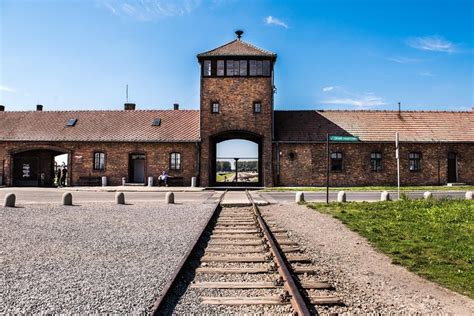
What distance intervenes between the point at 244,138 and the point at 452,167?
16309 mm

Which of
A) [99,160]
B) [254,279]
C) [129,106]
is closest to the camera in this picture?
[254,279]

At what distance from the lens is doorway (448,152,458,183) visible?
29734mm

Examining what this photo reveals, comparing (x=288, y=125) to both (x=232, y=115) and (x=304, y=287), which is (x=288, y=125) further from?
(x=304, y=287)

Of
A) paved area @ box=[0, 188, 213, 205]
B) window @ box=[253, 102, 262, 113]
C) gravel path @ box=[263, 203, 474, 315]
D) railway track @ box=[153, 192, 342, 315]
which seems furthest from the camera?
window @ box=[253, 102, 262, 113]

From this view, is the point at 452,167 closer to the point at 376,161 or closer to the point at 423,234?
the point at 376,161

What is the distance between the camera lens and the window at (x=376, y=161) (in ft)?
95.2

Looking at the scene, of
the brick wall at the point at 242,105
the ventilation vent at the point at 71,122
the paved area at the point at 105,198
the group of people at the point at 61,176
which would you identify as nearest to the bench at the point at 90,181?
the group of people at the point at 61,176

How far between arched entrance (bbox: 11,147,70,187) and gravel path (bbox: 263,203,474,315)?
27.8 meters

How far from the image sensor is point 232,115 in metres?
28.1

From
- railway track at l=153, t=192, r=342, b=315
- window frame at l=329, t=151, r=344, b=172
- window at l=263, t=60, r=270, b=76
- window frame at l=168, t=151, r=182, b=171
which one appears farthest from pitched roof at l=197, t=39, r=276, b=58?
railway track at l=153, t=192, r=342, b=315

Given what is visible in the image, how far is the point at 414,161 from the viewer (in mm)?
29297

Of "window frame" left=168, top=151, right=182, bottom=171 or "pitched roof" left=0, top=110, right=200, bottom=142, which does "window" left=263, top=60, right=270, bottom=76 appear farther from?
"window frame" left=168, top=151, right=182, bottom=171

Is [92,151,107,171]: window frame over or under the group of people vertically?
over

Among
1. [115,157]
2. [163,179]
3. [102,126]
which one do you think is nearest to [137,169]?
[115,157]
